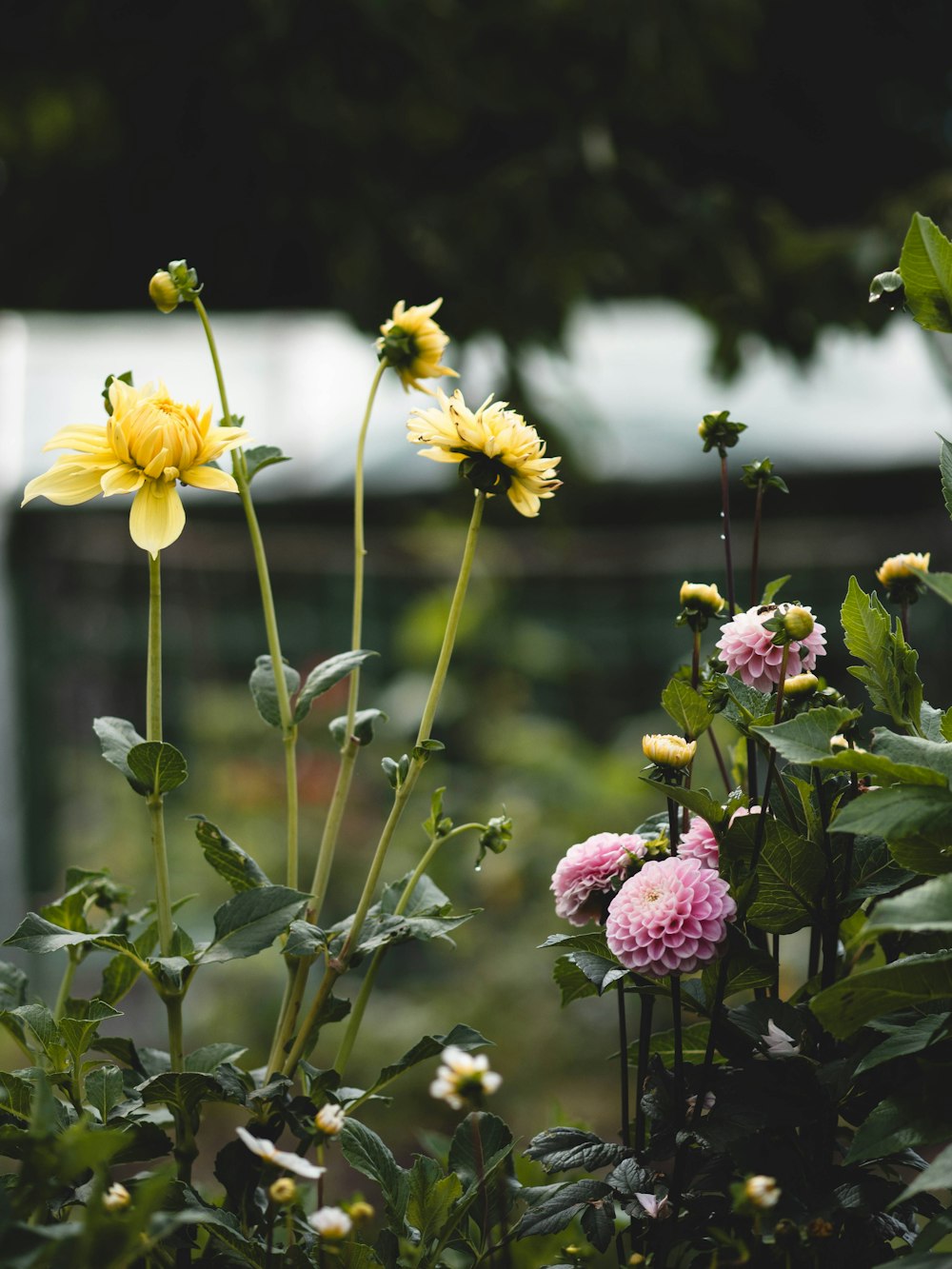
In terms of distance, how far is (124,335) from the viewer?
3.90m

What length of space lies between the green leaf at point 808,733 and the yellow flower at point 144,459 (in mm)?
278

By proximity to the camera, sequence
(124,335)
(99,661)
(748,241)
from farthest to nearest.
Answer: (124,335) < (99,661) < (748,241)

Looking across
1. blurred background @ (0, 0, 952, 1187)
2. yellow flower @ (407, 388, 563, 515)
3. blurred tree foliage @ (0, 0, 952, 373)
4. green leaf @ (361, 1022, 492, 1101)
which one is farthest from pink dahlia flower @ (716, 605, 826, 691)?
blurred tree foliage @ (0, 0, 952, 373)

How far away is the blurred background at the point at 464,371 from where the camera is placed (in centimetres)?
214

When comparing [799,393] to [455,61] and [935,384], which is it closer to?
[935,384]

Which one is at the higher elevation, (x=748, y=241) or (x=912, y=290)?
(x=748, y=241)

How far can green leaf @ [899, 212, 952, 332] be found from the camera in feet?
1.81

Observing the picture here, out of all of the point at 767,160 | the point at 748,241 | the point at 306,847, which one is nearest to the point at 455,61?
the point at 748,241

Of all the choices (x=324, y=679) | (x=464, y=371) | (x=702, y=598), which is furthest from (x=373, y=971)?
(x=464, y=371)

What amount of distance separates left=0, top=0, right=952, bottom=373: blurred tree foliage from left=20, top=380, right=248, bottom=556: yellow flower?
5.09ft

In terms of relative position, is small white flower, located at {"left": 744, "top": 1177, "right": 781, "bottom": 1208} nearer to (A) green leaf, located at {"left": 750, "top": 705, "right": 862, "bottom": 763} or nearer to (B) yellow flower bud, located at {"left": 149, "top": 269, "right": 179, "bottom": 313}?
(A) green leaf, located at {"left": 750, "top": 705, "right": 862, "bottom": 763}

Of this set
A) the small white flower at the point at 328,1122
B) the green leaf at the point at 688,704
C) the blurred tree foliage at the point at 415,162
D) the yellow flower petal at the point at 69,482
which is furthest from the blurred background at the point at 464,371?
the small white flower at the point at 328,1122

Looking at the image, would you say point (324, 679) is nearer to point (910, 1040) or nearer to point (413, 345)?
point (413, 345)

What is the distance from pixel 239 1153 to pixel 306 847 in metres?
2.19
